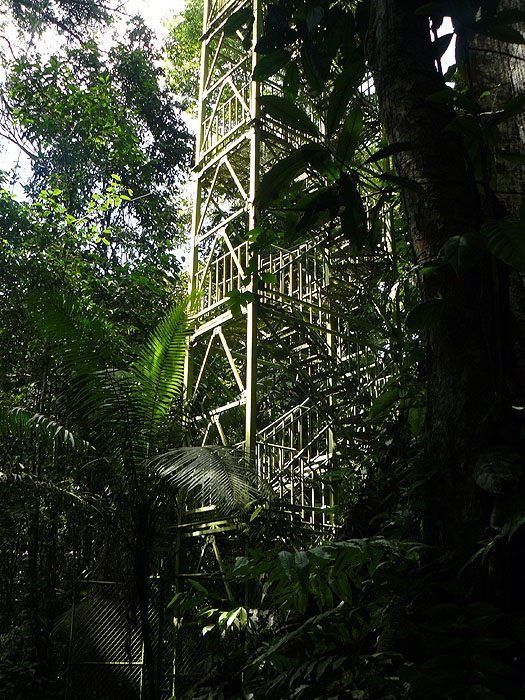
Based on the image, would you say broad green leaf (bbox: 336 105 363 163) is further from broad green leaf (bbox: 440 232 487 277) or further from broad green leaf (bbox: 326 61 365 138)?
broad green leaf (bbox: 440 232 487 277)

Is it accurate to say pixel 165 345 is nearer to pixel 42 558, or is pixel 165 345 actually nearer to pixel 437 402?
pixel 437 402

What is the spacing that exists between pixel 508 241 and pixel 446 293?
34 centimetres

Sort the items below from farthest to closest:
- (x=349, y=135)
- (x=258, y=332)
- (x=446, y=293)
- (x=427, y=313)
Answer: (x=258, y=332), (x=349, y=135), (x=446, y=293), (x=427, y=313)

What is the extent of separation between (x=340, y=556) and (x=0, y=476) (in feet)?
24.3

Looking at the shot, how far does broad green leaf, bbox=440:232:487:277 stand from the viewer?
1.51 metres

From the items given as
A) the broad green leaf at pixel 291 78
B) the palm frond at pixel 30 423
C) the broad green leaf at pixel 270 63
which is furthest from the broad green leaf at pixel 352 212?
the palm frond at pixel 30 423

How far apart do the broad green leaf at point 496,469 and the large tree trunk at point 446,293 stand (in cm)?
8

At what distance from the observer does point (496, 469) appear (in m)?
1.54

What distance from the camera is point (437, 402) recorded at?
71.0 inches

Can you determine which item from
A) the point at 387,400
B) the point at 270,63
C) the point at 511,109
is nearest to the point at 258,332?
the point at 387,400

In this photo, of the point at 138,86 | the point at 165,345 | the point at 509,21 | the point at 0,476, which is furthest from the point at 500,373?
the point at 138,86

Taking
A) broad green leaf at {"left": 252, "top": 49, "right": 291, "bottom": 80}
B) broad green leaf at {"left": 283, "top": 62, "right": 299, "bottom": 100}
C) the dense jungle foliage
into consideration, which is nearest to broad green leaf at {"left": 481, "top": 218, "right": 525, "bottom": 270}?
the dense jungle foliage

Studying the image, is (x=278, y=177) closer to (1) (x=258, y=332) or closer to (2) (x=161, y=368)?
(2) (x=161, y=368)

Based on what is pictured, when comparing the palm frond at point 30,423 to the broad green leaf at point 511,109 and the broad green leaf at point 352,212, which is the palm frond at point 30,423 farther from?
the broad green leaf at point 511,109
